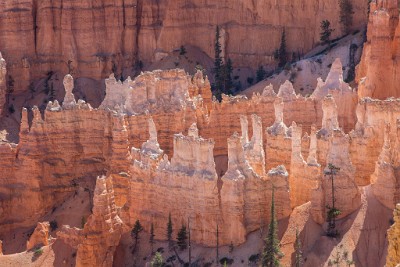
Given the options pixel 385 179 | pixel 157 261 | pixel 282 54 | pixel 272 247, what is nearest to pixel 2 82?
pixel 282 54

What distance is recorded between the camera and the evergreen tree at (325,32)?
72.3m

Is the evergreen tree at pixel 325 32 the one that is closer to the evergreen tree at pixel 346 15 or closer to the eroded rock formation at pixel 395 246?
the evergreen tree at pixel 346 15

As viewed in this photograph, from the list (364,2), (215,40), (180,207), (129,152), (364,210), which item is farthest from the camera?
(215,40)

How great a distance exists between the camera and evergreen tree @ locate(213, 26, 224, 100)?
73750mm

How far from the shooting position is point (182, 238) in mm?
46281

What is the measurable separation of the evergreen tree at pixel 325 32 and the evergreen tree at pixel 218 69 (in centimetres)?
724

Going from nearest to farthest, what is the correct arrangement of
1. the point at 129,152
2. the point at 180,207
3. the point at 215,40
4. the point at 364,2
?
the point at 180,207 < the point at 129,152 < the point at 364,2 < the point at 215,40

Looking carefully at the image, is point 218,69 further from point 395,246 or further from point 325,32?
point 395,246

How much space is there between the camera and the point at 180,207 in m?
47.2

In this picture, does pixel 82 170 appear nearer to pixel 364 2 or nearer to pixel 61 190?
pixel 61 190

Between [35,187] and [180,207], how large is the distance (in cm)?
1259

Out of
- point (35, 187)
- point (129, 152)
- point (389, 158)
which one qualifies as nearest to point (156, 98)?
point (129, 152)

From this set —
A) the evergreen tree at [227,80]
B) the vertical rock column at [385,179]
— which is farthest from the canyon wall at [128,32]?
the vertical rock column at [385,179]

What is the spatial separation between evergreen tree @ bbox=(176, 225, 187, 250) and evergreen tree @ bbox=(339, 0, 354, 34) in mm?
29693
